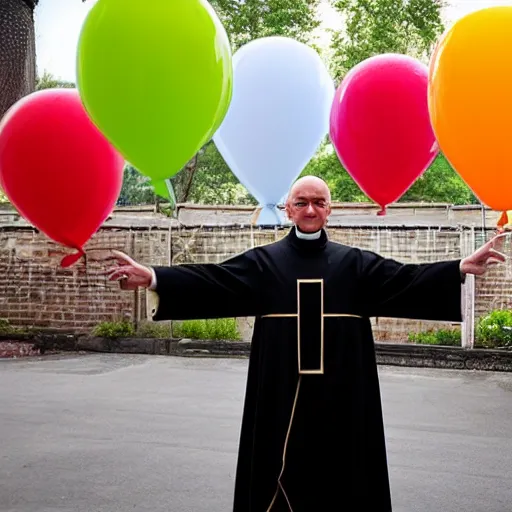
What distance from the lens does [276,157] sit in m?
3.08

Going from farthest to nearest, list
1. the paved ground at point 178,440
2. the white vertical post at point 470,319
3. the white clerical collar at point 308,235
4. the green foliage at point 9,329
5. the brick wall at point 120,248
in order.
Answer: the green foliage at point 9,329 → the brick wall at point 120,248 → the white vertical post at point 470,319 → the paved ground at point 178,440 → the white clerical collar at point 308,235

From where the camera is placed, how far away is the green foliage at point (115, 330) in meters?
11.6

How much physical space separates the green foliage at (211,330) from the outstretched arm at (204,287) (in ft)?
27.7

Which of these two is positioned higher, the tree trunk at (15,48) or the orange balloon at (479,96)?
the tree trunk at (15,48)

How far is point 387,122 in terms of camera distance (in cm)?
275

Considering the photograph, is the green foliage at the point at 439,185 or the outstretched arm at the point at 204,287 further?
the green foliage at the point at 439,185

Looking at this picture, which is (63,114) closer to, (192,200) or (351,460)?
(351,460)

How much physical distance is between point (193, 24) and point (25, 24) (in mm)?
1133

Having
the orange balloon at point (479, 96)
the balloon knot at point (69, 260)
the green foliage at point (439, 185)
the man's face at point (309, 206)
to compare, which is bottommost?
the balloon knot at point (69, 260)

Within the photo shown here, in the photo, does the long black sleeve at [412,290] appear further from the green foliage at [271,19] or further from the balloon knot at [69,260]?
the green foliage at [271,19]

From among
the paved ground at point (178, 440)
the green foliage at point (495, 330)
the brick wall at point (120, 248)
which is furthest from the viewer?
the brick wall at point (120, 248)

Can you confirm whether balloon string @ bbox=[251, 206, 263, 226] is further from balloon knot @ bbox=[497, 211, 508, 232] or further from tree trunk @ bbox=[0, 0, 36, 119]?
tree trunk @ bbox=[0, 0, 36, 119]

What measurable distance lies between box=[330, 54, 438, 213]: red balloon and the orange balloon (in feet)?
0.96

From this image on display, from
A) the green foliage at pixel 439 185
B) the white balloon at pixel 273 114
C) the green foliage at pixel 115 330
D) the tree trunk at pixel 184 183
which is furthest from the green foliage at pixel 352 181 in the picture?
the white balloon at pixel 273 114
